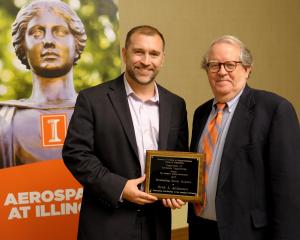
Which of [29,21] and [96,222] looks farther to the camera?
[29,21]

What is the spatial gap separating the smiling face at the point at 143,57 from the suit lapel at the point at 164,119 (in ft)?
0.45

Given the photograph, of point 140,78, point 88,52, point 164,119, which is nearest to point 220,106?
point 164,119

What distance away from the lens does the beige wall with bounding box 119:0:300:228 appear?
359 centimetres

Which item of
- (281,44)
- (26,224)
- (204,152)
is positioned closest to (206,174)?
(204,152)

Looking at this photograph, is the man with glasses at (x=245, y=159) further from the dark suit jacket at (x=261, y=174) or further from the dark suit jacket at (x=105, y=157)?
the dark suit jacket at (x=105, y=157)

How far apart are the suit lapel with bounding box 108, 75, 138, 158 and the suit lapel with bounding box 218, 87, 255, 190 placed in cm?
44

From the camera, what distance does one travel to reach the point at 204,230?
207 cm

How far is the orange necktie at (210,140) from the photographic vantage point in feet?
6.50

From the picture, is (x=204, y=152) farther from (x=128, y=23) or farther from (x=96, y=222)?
(x=128, y=23)

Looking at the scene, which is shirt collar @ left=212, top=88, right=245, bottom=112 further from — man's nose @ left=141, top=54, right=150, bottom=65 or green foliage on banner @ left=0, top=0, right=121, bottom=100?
green foliage on banner @ left=0, top=0, right=121, bottom=100

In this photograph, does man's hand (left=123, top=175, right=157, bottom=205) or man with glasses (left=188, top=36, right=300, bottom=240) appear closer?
man with glasses (left=188, top=36, right=300, bottom=240)

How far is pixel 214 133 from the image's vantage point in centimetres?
200

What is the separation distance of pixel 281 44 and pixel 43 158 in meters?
2.78

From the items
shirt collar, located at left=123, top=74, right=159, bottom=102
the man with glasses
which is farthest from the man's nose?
the man with glasses
